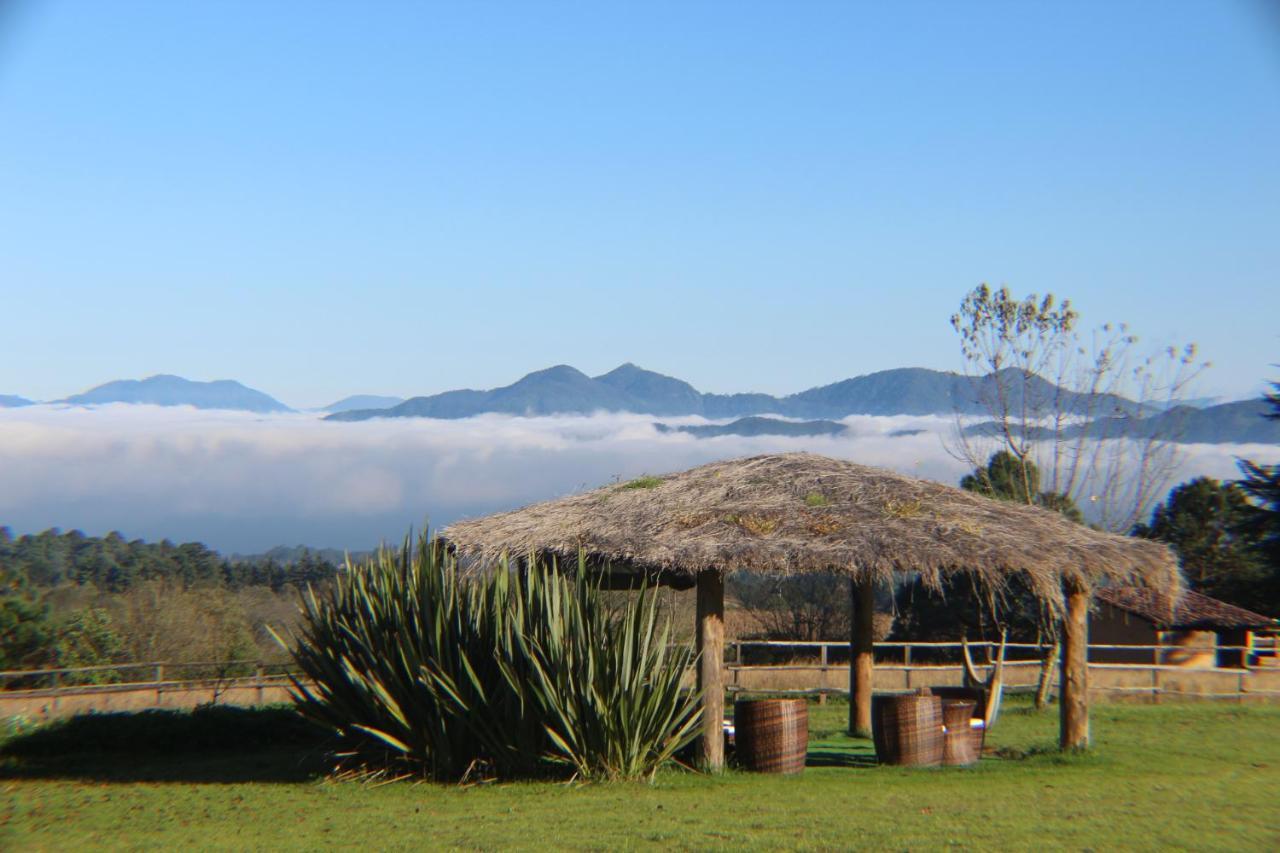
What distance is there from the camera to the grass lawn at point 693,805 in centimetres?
902

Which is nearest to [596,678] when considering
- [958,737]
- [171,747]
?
[958,737]

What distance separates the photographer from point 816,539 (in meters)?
12.4

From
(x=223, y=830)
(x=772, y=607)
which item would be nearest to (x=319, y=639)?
(x=223, y=830)

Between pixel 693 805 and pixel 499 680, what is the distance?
278 cm

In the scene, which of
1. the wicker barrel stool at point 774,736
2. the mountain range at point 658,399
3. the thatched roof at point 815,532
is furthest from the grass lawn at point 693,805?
the mountain range at point 658,399

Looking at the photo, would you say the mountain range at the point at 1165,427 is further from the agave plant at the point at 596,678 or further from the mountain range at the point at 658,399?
the mountain range at the point at 658,399

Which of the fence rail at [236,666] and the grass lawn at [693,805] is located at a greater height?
the grass lawn at [693,805]

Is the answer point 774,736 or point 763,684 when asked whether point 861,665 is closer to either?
point 774,736

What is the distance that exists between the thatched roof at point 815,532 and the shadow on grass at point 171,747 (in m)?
3.91

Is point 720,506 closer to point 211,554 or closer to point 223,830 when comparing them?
point 223,830

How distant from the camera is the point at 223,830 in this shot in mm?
10000

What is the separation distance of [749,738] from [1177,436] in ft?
77.2

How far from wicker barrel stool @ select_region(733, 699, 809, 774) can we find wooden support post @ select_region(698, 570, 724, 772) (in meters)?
0.32

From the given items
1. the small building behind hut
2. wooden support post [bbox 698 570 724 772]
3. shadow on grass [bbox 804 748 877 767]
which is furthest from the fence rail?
wooden support post [bbox 698 570 724 772]
